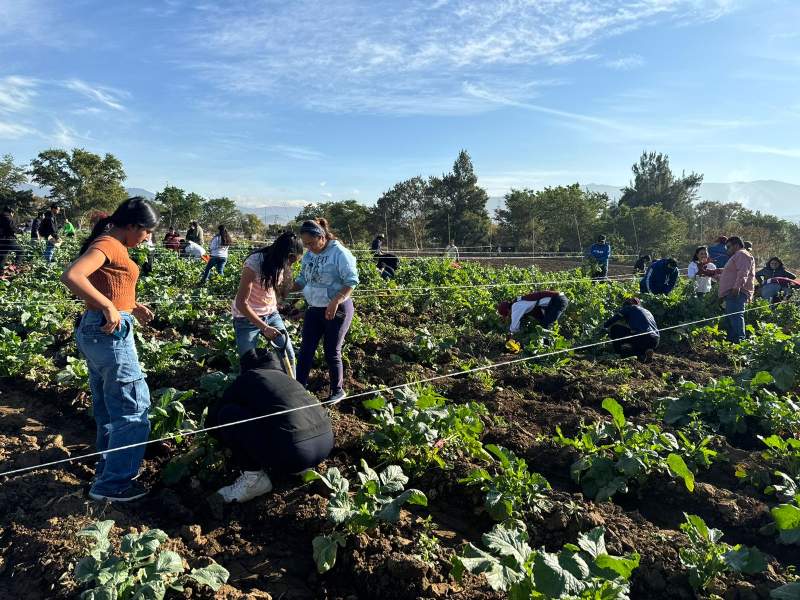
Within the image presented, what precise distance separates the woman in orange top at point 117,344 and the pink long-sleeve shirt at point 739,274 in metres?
7.88

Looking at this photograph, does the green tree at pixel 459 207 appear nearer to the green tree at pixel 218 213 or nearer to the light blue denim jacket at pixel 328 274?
the green tree at pixel 218 213

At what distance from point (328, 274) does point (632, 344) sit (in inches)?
174

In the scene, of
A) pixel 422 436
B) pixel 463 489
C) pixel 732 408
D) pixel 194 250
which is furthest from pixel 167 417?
pixel 194 250

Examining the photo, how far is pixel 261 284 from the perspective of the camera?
4.14 meters

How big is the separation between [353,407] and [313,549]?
2.00 m

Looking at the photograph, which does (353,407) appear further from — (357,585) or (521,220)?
(521,220)

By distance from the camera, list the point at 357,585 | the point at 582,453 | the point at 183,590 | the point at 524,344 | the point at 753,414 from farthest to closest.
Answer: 1. the point at 524,344
2. the point at 753,414
3. the point at 582,453
4. the point at 357,585
5. the point at 183,590

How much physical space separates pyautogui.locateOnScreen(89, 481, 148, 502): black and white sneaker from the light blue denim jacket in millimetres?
1900

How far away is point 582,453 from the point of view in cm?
370

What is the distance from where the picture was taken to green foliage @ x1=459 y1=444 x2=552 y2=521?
2.91 metres

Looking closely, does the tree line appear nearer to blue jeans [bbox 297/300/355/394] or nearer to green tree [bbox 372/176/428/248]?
green tree [bbox 372/176/428/248]

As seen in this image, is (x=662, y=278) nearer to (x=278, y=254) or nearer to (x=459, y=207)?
(x=278, y=254)

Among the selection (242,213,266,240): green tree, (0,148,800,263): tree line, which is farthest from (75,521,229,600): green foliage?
(242,213,266,240): green tree

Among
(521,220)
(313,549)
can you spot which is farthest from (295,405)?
(521,220)
